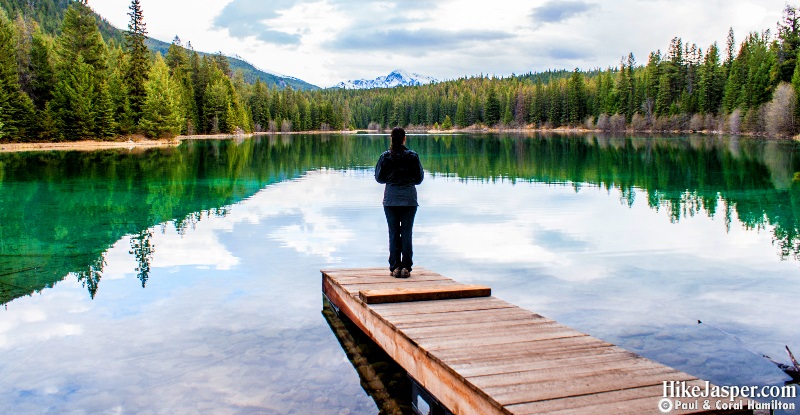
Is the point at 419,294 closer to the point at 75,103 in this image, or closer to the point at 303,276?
the point at 303,276

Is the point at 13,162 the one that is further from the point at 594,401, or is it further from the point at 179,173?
the point at 594,401

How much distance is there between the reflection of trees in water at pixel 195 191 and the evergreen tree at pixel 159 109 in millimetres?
27748

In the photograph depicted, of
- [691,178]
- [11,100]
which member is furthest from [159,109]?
[691,178]

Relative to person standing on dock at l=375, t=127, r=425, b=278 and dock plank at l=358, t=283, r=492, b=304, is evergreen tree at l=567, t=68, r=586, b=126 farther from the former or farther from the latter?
dock plank at l=358, t=283, r=492, b=304

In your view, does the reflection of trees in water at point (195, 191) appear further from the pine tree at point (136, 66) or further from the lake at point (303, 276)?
the pine tree at point (136, 66)

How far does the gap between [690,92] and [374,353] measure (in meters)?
121

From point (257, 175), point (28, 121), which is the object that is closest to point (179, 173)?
point (257, 175)

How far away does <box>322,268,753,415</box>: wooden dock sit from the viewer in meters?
4.98

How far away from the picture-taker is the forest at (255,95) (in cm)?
6378

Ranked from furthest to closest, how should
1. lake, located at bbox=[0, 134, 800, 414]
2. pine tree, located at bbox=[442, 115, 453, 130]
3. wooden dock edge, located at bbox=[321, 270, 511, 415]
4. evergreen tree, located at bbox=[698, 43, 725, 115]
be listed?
pine tree, located at bbox=[442, 115, 453, 130] < evergreen tree, located at bbox=[698, 43, 725, 115] < lake, located at bbox=[0, 134, 800, 414] < wooden dock edge, located at bbox=[321, 270, 511, 415]

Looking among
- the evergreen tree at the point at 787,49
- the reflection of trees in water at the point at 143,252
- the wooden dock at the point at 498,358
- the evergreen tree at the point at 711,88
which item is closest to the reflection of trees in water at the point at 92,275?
the reflection of trees in water at the point at 143,252

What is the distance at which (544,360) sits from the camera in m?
5.86

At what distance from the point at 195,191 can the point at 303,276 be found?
1578cm

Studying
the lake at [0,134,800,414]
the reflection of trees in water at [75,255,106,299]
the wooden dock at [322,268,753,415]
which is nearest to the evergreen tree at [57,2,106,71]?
the lake at [0,134,800,414]
